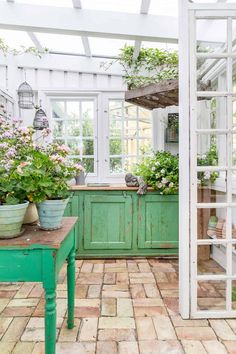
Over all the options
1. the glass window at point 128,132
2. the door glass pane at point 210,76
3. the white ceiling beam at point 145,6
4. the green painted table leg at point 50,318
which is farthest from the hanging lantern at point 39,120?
the green painted table leg at point 50,318

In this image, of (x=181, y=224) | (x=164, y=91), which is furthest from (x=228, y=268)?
(x=164, y=91)

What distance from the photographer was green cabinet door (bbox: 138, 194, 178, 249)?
3.99 meters

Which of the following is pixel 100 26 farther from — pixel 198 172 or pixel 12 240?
pixel 12 240

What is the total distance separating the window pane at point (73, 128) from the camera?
193 inches

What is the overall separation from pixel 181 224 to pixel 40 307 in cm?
140

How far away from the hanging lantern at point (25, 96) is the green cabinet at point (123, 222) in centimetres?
160

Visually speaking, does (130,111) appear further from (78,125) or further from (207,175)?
(207,175)

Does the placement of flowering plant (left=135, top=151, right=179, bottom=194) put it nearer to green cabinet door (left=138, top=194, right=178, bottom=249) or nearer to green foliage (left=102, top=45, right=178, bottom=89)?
green cabinet door (left=138, top=194, right=178, bottom=249)

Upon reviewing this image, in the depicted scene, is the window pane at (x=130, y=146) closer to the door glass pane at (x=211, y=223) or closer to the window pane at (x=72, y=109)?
the window pane at (x=72, y=109)

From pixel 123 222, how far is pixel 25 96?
7.65 ft

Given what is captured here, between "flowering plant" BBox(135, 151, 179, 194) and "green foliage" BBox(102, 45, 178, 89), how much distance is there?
1.14m

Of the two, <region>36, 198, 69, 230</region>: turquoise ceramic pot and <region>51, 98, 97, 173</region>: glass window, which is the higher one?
<region>51, 98, 97, 173</region>: glass window

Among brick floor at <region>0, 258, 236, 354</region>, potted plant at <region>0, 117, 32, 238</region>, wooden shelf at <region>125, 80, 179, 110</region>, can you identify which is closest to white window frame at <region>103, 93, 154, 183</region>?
wooden shelf at <region>125, 80, 179, 110</region>

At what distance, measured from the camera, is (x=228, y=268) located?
248 cm
